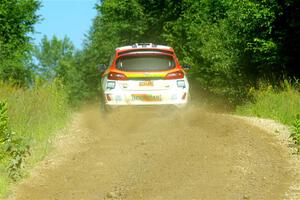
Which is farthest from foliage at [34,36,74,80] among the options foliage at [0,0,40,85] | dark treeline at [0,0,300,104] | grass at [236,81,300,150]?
grass at [236,81,300,150]

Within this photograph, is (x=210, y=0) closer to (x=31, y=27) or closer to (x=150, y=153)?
(x=31, y=27)

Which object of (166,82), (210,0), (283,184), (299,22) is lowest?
(283,184)

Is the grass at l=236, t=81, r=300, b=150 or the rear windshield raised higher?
the rear windshield

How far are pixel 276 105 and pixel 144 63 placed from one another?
14.7 ft

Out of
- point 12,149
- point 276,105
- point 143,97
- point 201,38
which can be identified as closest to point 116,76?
point 143,97

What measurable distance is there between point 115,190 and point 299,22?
1608cm

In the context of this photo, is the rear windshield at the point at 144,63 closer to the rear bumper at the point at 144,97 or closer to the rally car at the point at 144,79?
the rally car at the point at 144,79

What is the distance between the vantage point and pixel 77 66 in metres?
69.6

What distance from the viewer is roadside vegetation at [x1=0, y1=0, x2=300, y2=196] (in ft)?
41.1

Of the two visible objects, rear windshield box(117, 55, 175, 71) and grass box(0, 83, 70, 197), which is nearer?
grass box(0, 83, 70, 197)

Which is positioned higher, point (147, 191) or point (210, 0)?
point (210, 0)

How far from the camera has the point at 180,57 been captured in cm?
3894

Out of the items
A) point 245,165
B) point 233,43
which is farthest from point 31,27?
point 245,165

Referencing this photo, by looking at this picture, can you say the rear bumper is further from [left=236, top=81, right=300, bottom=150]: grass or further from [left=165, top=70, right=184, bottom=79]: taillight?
[left=236, top=81, right=300, bottom=150]: grass
